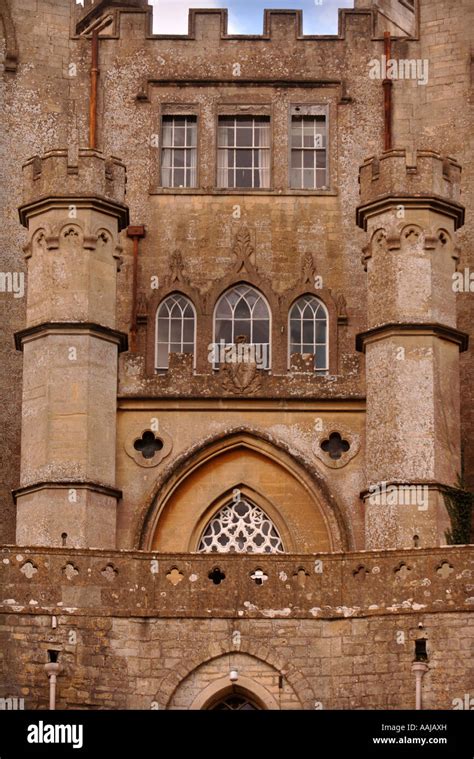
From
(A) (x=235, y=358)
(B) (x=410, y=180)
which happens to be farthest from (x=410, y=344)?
(A) (x=235, y=358)

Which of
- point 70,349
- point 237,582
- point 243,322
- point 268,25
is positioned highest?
point 268,25

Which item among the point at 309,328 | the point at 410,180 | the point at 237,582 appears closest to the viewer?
the point at 237,582

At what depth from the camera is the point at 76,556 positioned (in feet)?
132

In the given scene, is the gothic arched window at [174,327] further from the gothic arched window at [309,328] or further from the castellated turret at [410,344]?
the castellated turret at [410,344]

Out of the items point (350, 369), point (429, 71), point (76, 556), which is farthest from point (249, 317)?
point (76, 556)

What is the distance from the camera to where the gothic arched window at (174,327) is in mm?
50406

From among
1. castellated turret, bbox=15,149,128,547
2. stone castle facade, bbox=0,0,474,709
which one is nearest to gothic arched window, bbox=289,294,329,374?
stone castle facade, bbox=0,0,474,709

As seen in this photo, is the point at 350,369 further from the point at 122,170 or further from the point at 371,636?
the point at 371,636

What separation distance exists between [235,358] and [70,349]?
12.7ft

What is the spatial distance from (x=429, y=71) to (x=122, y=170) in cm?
698

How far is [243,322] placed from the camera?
50.6m

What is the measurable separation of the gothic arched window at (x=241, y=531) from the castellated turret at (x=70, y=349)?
2.23 m

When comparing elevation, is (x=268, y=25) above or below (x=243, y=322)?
above
